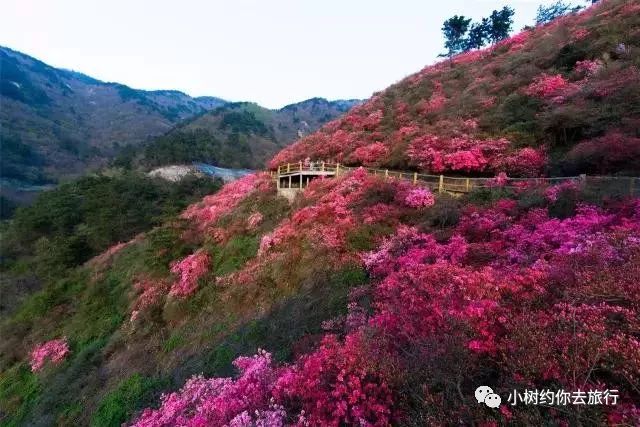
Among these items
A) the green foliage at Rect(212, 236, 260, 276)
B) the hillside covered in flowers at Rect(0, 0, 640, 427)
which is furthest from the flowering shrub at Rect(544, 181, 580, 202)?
the green foliage at Rect(212, 236, 260, 276)

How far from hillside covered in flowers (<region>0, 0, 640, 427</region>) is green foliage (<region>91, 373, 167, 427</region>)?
0.07 metres

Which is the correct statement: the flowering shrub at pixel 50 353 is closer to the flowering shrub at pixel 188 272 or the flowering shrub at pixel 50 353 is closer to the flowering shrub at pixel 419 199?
the flowering shrub at pixel 188 272

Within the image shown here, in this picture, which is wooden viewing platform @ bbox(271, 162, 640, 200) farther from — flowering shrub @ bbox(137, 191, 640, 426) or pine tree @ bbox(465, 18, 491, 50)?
pine tree @ bbox(465, 18, 491, 50)

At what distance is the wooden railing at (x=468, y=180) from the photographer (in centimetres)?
1030

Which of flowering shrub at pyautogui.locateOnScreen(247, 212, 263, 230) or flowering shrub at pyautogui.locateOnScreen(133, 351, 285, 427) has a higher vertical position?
flowering shrub at pyautogui.locateOnScreen(247, 212, 263, 230)

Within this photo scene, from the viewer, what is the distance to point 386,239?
1273 centimetres

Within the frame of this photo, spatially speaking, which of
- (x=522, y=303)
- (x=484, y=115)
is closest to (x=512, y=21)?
(x=484, y=115)

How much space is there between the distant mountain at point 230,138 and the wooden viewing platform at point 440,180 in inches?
1891

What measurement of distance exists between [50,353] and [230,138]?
3350 inches

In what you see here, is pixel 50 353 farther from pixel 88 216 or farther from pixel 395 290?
pixel 88 216

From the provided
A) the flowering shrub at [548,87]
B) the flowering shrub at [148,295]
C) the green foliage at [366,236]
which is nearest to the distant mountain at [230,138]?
the flowering shrub at [148,295]

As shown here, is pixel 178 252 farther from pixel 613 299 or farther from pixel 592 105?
pixel 592 105

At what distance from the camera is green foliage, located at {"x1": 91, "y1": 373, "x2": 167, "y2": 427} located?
1082 cm

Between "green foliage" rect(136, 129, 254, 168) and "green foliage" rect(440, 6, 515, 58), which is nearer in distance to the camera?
"green foliage" rect(440, 6, 515, 58)
